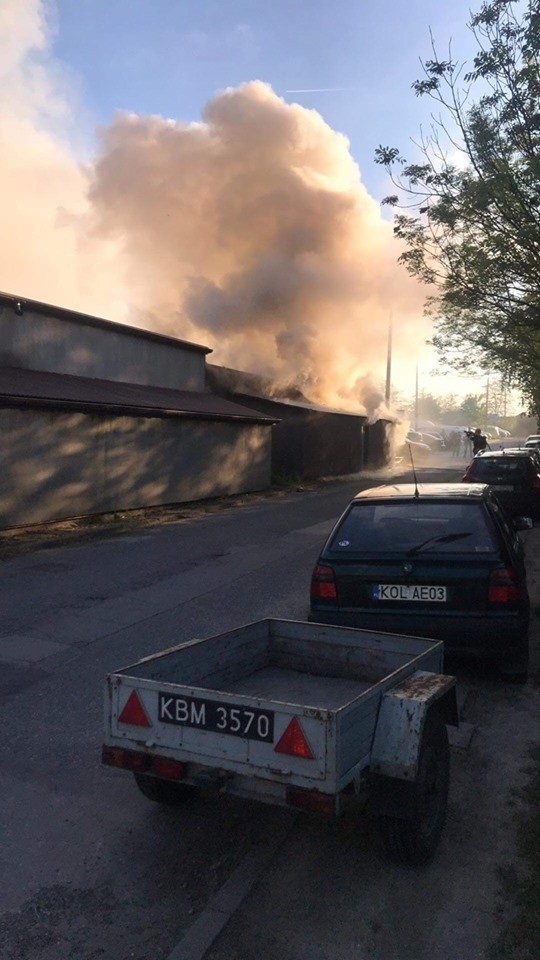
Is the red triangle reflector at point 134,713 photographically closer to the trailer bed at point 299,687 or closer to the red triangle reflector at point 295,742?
the red triangle reflector at point 295,742

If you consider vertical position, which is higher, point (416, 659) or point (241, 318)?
point (241, 318)

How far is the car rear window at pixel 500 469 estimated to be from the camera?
48.9ft

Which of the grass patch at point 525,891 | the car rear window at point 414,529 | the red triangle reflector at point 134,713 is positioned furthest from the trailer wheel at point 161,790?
the car rear window at point 414,529

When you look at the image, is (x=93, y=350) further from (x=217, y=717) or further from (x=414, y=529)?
(x=217, y=717)

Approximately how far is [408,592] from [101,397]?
38.8 feet

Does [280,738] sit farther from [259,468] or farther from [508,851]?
[259,468]

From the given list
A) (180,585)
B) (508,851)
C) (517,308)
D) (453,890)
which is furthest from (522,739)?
(517,308)

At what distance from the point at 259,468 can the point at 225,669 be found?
62.8ft

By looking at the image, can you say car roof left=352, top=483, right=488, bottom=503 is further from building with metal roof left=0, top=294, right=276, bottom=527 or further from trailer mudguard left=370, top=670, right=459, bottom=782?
building with metal roof left=0, top=294, right=276, bottom=527

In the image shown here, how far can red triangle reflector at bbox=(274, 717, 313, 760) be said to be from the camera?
111 inches

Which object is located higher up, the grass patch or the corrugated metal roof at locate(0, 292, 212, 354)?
A: the corrugated metal roof at locate(0, 292, 212, 354)

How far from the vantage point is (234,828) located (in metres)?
3.57

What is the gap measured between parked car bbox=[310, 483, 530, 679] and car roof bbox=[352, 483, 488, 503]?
8cm

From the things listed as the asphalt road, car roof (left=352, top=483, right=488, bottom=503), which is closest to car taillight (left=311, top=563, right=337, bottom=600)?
car roof (left=352, top=483, right=488, bottom=503)
